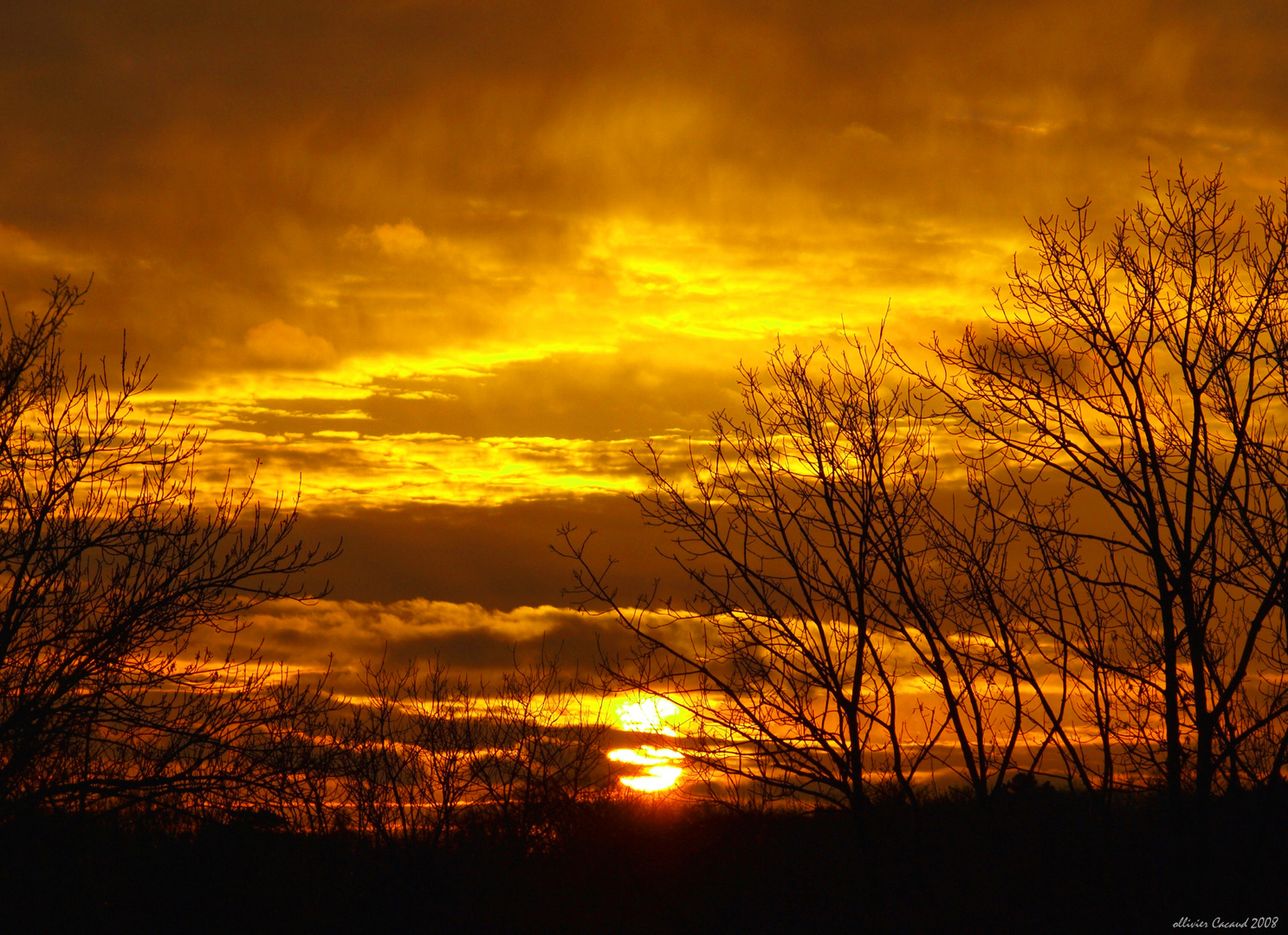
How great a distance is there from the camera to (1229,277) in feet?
37.8

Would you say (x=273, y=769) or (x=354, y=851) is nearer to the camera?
(x=273, y=769)

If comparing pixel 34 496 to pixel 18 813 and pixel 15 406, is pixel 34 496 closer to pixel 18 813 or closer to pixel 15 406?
pixel 15 406

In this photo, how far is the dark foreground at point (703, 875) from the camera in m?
12.0

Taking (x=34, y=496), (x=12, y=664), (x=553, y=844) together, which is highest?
(x=34, y=496)

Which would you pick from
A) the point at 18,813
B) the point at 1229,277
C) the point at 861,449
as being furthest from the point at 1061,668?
the point at 18,813

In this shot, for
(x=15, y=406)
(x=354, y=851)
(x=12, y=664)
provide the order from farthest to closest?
(x=354, y=851) → (x=15, y=406) → (x=12, y=664)

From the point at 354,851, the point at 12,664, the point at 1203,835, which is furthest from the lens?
the point at 354,851

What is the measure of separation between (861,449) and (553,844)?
807 inches

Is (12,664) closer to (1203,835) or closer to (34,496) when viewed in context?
(34,496)

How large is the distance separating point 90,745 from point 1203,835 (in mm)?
13335

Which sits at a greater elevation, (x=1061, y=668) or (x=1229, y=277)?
(x=1229, y=277)

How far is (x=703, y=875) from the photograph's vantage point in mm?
28078

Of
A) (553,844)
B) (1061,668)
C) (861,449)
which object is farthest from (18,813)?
(553,844)

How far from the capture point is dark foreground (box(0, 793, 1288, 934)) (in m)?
12.0
